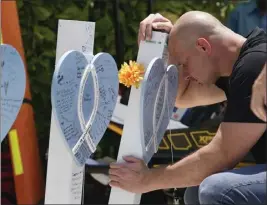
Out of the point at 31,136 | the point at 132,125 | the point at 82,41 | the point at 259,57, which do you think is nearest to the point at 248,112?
the point at 259,57

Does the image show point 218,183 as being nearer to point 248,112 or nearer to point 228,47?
point 248,112

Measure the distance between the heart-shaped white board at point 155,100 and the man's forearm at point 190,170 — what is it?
0.30 feet

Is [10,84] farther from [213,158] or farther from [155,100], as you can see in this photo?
A: [213,158]

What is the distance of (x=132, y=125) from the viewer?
6.30 feet

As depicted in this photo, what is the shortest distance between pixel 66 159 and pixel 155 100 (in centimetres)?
36

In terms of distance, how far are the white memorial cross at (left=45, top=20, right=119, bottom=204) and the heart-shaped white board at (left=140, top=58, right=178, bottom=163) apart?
0.11 m

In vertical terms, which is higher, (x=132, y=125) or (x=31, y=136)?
(x=132, y=125)

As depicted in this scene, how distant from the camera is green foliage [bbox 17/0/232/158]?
2967 mm

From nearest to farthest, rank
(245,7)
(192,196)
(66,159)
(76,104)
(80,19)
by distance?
1. (76,104)
2. (66,159)
3. (192,196)
4. (80,19)
5. (245,7)

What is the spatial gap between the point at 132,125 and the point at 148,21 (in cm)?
36

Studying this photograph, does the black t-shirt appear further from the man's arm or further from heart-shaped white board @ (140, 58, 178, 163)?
heart-shaped white board @ (140, 58, 178, 163)

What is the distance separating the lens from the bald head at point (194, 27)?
6.22ft

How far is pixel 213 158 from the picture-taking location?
1.78 metres

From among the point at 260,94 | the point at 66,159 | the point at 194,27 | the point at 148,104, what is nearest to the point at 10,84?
the point at 66,159
